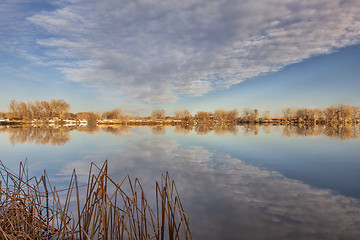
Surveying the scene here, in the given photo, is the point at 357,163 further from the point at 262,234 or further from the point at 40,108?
the point at 40,108

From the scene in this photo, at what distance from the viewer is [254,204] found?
4.07 m

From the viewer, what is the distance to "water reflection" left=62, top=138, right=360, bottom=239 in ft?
10.1

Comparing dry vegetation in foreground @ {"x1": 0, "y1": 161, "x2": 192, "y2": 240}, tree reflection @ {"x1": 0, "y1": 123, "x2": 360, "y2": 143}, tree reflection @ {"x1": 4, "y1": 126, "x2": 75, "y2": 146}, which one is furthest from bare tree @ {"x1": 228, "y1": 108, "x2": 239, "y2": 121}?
dry vegetation in foreground @ {"x1": 0, "y1": 161, "x2": 192, "y2": 240}

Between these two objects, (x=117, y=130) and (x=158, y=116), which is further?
(x=158, y=116)

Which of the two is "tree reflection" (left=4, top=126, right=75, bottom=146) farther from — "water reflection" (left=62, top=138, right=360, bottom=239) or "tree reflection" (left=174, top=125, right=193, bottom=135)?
"tree reflection" (left=174, top=125, right=193, bottom=135)

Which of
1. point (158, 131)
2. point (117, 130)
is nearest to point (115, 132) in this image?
point (117, 130)

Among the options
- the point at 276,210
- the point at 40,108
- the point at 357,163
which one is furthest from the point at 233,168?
the point at 40,108

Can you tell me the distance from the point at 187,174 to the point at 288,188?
296 centimetres

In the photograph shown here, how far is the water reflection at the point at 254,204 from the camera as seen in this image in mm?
3076

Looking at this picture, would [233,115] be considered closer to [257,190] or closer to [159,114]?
[159,114]

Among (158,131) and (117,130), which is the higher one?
(117,130)

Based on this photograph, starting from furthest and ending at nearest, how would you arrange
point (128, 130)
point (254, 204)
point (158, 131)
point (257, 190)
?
point (128, 130) → point (158, 131) → point (257, 190) → point (254, 204)

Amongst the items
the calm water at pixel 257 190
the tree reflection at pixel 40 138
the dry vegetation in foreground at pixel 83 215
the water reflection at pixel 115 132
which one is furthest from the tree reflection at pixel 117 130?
the dry vegetation in foreground at pixel 83 215

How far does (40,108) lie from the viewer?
204 ft
